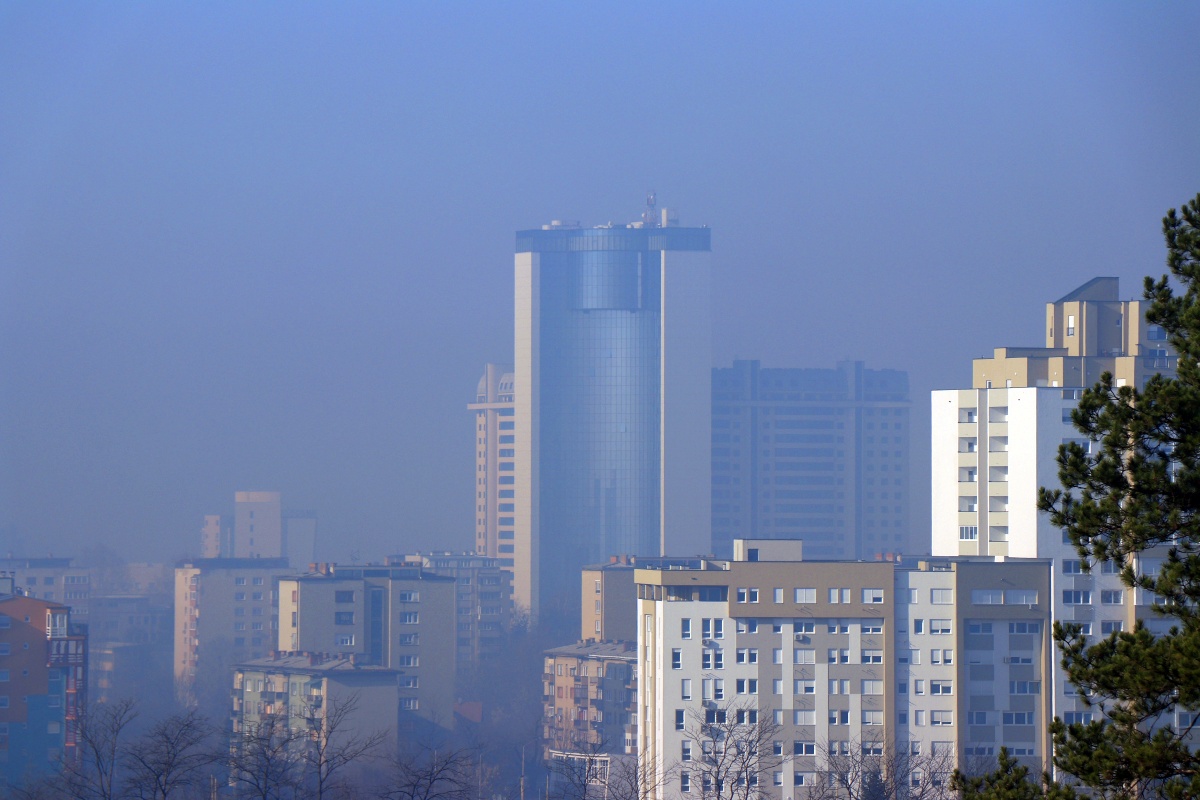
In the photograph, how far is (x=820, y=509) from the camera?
139625 millimetres

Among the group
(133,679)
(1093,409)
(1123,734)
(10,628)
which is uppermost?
(1093,409)

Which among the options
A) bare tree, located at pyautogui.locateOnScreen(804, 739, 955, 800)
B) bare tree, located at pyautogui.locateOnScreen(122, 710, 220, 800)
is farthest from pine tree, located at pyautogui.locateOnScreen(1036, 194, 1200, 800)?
bare tree, located at pyautogui.locateOnScreen(804, 739, 955, 800)

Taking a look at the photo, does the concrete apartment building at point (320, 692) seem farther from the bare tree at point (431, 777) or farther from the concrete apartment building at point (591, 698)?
the concrete apartment building at point (591, 698)

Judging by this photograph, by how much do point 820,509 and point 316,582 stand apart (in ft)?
243

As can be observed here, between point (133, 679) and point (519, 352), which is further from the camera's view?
point (519, 352)

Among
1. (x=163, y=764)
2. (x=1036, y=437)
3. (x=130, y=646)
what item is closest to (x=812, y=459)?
(x=130, y=646)

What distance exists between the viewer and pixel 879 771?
3756cm

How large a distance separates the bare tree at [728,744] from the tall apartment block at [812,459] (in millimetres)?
93857

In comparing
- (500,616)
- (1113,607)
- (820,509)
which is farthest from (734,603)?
(820,509)

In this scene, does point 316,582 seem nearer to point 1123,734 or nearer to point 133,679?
point 133,679

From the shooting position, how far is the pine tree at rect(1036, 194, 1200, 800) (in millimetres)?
11117

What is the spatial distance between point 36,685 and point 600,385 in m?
88.6

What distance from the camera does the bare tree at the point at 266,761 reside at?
33188 millimetres

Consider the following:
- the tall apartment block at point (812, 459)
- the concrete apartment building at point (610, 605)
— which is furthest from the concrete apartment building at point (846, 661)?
the tall apartment block at point (812, 459)
